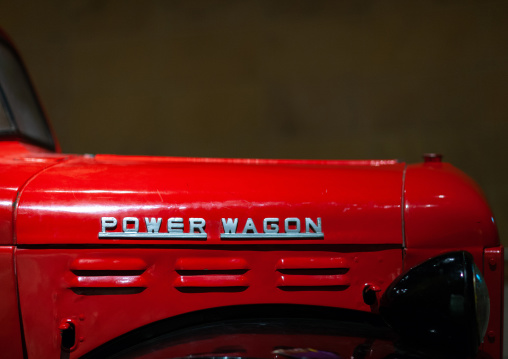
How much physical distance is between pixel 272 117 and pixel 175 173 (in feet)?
8.59

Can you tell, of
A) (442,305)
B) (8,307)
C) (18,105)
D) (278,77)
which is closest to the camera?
(442,305)

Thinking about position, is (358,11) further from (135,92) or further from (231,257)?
(231,257)

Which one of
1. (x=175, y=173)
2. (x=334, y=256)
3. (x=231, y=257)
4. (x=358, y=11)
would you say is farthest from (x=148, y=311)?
(x=358, y=11)

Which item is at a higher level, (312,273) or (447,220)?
(447,220)

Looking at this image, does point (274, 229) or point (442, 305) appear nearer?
point (442, 305)

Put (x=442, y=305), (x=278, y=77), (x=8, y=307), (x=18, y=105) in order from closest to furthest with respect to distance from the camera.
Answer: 1. (x=442, y=305)
2. (x=8, y=307)
3. (x=18, y=105)
4. (x=278, y=77)

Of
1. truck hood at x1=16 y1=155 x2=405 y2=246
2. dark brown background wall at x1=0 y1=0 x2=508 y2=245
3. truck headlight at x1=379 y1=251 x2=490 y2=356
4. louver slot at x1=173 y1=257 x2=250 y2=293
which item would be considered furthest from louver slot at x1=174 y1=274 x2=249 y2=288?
dark brown background wall at x1=0 y1=0 x2=508 y2=245

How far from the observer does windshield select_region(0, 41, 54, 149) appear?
1.99 metres

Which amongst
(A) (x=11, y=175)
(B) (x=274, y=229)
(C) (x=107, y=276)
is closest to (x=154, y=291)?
(C) (x=107, y=276)

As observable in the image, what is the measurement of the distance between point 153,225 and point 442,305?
78 cm

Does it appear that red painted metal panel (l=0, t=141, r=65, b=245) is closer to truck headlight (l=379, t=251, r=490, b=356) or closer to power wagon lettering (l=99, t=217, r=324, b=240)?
power wagon lettering (l=99, t=217, r=324, b=240)

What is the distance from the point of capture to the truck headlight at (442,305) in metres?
1.21

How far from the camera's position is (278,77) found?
13.4ft

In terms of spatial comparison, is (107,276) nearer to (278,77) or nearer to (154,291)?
(154,291)
